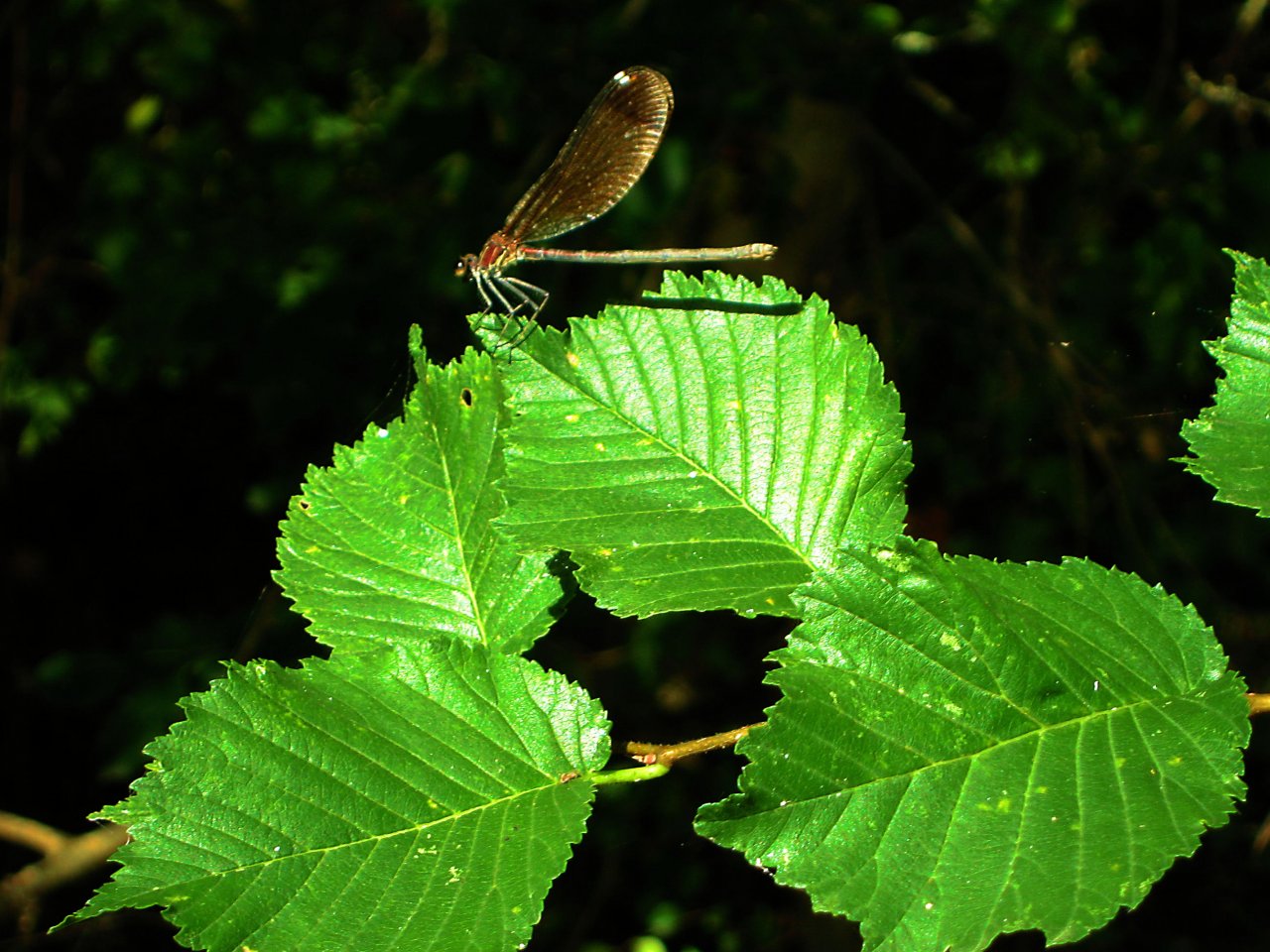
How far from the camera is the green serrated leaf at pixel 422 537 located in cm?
123

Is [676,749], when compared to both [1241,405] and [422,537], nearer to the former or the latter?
[422,537]

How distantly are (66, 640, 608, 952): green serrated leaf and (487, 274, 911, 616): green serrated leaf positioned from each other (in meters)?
0.16

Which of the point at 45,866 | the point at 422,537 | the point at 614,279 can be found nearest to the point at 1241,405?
the point at 422,537

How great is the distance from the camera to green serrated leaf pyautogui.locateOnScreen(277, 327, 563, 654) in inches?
48.5

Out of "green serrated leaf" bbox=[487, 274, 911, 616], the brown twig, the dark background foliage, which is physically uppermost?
"green serrated leaf" bbox=[487, 274, 911, 616]

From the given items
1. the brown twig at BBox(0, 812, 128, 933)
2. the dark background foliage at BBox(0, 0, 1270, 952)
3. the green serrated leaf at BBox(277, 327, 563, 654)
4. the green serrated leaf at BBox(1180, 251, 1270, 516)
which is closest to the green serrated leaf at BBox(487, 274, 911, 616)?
the green serrated leaf at BBox(277, 327, 563, 654)

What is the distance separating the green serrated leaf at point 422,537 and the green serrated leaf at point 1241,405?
2.13 feet

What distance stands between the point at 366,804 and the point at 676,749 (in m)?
0.29

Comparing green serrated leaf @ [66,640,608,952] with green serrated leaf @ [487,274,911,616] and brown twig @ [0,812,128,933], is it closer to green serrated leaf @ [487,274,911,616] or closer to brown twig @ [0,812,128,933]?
green serrated leaf @ [487,274,911,616]

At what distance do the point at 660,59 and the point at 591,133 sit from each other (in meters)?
1.47

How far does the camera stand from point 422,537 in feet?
4.17

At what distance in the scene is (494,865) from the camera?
1.02 meters

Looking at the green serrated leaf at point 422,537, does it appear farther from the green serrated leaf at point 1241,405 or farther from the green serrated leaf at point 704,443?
the green serrated leaf at point 1241,405

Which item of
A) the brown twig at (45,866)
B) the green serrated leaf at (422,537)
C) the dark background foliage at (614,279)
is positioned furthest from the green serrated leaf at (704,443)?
the brown twig at (45,866)
